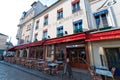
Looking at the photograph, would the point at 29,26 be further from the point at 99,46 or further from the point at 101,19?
the point at 99,46

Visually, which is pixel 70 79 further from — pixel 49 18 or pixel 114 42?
pixel 49 18

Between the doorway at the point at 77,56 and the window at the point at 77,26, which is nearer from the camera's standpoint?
the doorway at the point at 77,56

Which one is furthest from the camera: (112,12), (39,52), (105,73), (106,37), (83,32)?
(39,52)

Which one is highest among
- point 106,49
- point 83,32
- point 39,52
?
point 83,32

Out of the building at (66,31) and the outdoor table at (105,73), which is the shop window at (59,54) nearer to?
the building at (66,31)

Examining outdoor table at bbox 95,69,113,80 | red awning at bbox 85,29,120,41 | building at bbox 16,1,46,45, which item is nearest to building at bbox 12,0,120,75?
red awning at bbox 85,29,120,41

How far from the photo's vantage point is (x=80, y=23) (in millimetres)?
10648

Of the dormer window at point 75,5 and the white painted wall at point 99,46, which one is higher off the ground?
the dormer window at point 75,5

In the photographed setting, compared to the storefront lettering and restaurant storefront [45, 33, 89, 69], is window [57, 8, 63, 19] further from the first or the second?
restaurant storefront [45, 33, 89, 69]

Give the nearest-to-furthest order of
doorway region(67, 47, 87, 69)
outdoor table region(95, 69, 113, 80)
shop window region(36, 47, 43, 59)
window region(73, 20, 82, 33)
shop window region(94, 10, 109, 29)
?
outdoor table region(95, 69, 113, 80) → shop window region(94, 10, 109, 29) → doorway region(67, 47, 87, 69) → window region(73, 20, 82, 33) → shop window region(36, 47, 43, 59)

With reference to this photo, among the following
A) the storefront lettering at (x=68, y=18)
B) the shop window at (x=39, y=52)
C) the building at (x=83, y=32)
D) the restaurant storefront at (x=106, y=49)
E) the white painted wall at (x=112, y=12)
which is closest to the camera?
the restaurant storefront at (x=106, y=49)

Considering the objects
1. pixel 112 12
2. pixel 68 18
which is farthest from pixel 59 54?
pixel 112 12

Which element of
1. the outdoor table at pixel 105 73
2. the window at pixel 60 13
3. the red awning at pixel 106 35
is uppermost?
the window at pixel 60 13

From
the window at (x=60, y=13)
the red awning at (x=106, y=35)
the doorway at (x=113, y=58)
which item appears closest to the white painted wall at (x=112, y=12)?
the red awning at (x=106, y=35)
